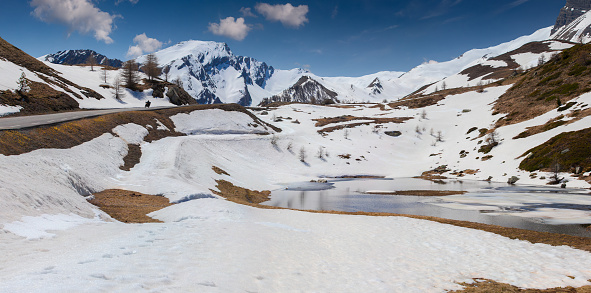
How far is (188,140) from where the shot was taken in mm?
53688

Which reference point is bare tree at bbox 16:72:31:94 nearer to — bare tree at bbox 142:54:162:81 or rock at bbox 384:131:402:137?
bare tree at bbox 142:54:162:81

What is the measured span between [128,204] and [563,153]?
2395 inches

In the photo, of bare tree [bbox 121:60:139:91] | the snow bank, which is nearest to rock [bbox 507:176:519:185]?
the snow bank

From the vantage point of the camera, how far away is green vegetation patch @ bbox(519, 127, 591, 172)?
→ 41.7 metres

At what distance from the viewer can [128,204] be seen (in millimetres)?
21188

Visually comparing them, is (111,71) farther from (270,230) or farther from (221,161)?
(270,230)

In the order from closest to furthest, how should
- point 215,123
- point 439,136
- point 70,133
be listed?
point 70,133, point 215,123, point 439,136

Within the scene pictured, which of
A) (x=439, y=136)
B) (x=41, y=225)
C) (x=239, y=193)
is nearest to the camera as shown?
(x=41, y=225)

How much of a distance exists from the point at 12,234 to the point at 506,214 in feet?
114

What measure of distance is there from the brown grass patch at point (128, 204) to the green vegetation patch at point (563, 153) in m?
56.9

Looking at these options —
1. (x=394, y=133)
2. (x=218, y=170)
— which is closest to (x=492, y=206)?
(x=218, y=170)

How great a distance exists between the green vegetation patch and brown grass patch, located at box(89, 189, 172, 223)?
56854mm

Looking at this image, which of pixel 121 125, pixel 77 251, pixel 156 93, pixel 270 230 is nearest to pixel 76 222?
pixel 77 251

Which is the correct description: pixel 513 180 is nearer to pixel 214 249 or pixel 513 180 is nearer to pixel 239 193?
pixel 239 193
